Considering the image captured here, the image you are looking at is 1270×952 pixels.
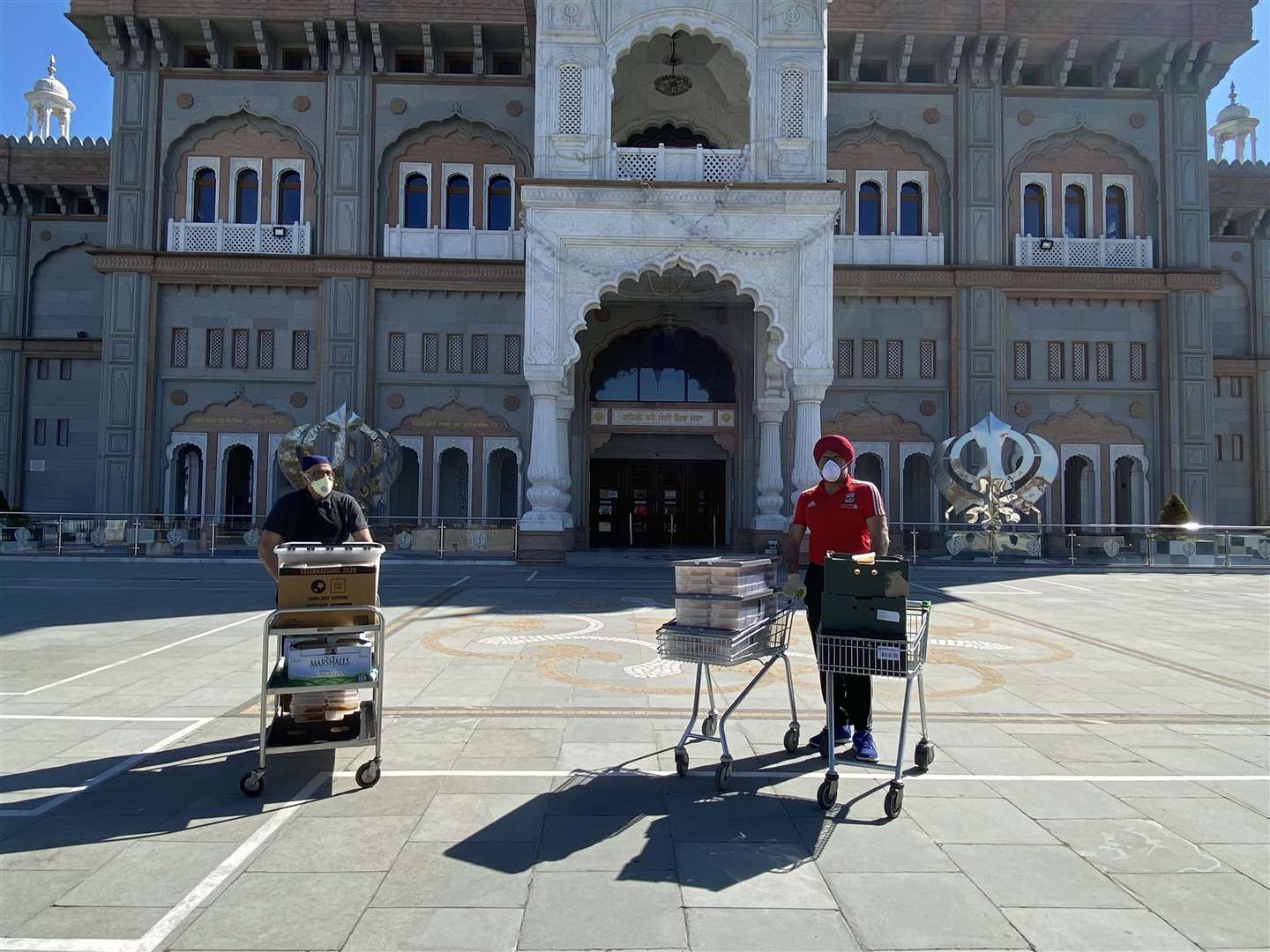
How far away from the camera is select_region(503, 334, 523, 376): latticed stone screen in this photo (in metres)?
25.0

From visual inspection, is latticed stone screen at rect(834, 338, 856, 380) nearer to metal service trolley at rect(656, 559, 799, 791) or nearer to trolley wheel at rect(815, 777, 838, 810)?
metal service trolley at rect(656, 559, 799, 791)

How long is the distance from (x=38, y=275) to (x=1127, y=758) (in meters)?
34.6

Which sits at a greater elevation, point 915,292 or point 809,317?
point 915,292

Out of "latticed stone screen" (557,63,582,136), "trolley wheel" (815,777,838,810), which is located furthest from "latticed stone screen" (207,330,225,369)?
"trolley wheel" (815,777,838,810)

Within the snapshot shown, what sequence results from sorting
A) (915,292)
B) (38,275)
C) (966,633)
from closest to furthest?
(966,633) < (915,292) < (38,275)

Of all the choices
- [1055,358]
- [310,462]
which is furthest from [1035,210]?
[310,462]

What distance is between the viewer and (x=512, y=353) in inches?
985

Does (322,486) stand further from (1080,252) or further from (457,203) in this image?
(1080,252)

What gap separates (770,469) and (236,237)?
17.4 meters

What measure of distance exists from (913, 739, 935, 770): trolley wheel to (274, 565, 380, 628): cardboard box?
3.37 meters

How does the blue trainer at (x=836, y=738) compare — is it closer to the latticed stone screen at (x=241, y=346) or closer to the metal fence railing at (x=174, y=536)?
the metal fence railing at (x=174, y=536)

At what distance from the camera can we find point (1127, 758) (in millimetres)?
5289

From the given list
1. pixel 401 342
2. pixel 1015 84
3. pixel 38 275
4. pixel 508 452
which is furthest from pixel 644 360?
pixel 38 275

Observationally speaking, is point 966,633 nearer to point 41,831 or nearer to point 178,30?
point 41,831
